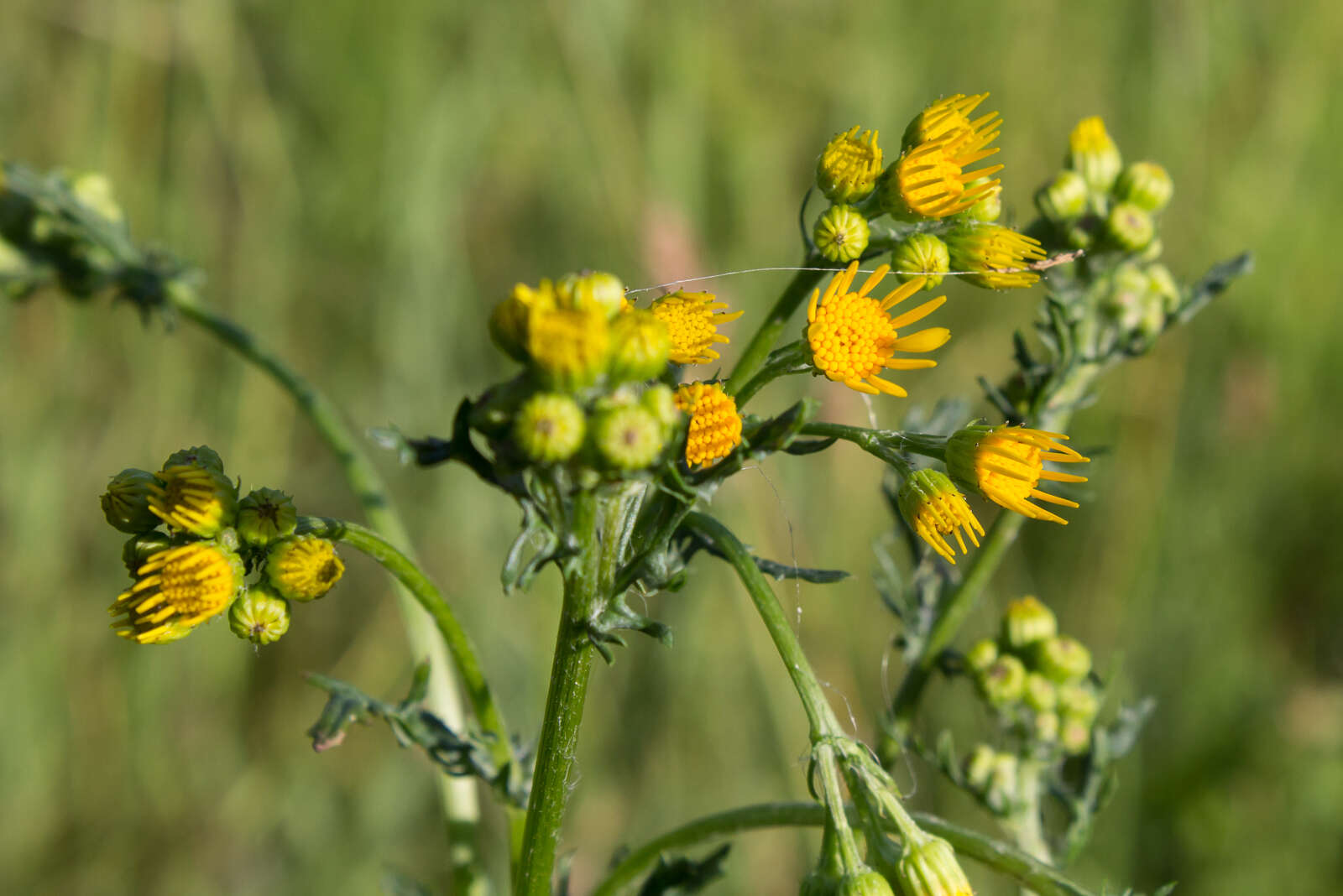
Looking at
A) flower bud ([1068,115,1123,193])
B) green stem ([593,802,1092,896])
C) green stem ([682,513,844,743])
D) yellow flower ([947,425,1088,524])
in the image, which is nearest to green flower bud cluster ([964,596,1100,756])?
green stem ([593,802,1092,896])

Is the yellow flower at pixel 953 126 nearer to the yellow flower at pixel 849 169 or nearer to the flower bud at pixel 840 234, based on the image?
the yellow flower at pixel 849 169

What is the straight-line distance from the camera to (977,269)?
2176 millimetres

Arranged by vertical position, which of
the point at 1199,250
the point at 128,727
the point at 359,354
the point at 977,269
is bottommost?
the point at 977,269

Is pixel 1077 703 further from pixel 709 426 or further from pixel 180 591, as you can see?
pixel 180 591

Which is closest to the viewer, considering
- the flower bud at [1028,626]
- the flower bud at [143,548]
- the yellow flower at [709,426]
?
the yellow flower at [709,426]

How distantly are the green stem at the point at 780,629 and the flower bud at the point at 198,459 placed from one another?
98 cm

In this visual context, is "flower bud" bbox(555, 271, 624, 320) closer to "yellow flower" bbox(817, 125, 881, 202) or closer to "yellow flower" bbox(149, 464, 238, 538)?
"yellow flower" bbox(817, 125, 881, 202)

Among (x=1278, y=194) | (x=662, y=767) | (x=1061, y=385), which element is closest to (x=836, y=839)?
(x=1061, y=385)

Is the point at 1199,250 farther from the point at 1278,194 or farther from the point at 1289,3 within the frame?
the point at 1289,3

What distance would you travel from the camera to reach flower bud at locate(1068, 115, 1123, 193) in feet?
9.00

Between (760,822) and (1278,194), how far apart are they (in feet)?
18.4

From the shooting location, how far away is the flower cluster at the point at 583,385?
159 centimetres

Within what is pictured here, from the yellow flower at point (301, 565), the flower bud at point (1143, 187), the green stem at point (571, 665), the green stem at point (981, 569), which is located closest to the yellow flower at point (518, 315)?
the green stem at point (571, 665)

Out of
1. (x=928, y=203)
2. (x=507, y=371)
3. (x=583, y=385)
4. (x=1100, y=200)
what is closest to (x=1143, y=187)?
(x=1100, y=200)
